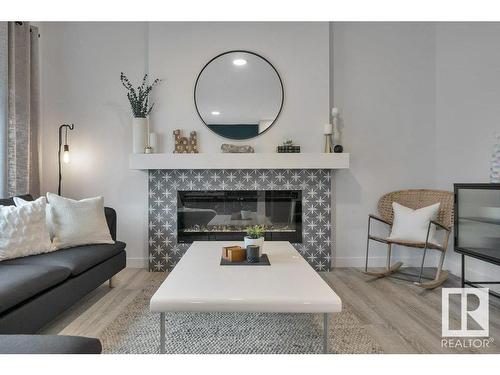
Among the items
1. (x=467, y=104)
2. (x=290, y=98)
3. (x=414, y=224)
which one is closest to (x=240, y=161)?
(x=290, y=98)

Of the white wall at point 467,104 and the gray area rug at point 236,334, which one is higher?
the white wall at point 467,104

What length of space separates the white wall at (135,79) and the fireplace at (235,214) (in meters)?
0.47

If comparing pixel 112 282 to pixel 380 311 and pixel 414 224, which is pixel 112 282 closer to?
pixel 380 311

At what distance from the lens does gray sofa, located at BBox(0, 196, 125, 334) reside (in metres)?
1.67

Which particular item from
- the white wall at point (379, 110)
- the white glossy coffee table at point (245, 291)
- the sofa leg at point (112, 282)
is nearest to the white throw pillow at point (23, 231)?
the sofa leg at point (112, 282)

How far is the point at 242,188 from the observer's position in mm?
3732

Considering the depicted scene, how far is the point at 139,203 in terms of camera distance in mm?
3787

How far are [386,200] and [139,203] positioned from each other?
2.66 meters

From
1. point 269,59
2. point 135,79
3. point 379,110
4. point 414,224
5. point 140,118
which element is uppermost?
point 269,59

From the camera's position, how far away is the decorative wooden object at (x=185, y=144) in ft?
12.0

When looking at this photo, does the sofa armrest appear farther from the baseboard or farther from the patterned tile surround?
the baseboard

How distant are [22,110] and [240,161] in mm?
2086

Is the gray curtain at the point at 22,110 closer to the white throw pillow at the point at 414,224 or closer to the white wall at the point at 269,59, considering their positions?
the white wall at the point at 269,59
